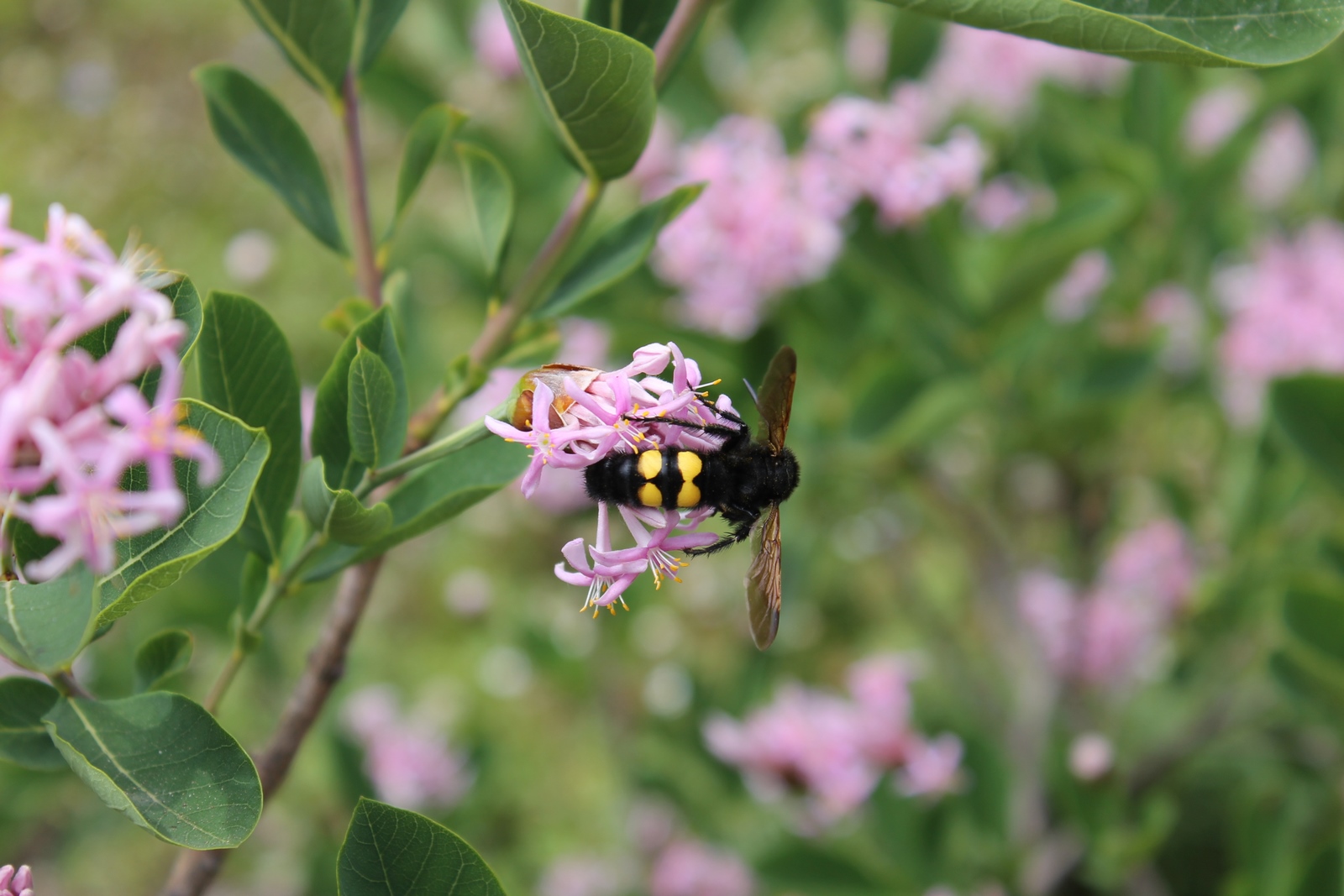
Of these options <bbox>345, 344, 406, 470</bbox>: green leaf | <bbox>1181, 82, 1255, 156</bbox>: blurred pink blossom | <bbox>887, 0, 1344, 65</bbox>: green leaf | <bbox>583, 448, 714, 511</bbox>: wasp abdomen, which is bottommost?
<bbox>1181, 82, 1255, 156</bbox>: blurred pink blossom

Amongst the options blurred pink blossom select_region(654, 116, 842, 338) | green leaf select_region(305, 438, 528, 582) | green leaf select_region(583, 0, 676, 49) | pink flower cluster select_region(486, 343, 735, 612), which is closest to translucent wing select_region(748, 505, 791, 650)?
pink flower cluster select_region(486, 343, 735, 612)

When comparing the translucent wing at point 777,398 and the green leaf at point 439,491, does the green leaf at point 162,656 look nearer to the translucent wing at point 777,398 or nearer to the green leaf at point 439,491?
the green leaf at point 439,491

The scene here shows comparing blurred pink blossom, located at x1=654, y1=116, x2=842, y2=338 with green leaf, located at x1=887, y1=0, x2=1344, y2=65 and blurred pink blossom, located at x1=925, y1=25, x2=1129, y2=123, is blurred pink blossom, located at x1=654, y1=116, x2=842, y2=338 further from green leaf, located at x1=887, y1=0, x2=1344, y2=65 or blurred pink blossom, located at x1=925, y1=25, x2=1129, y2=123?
blurred pink blossom, located at x1=925, y1=25, x2=1129, y2=123

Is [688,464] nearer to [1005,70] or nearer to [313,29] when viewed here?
[313,29]

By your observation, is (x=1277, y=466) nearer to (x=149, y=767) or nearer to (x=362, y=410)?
(x=362, y=410)

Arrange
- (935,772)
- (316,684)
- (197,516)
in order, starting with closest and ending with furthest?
(197,516) < (316,684) < (935,772)

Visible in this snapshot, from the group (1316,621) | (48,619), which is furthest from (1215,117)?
(48,619)

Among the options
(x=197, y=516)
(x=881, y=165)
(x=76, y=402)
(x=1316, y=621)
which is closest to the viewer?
(x=76, y=402)
